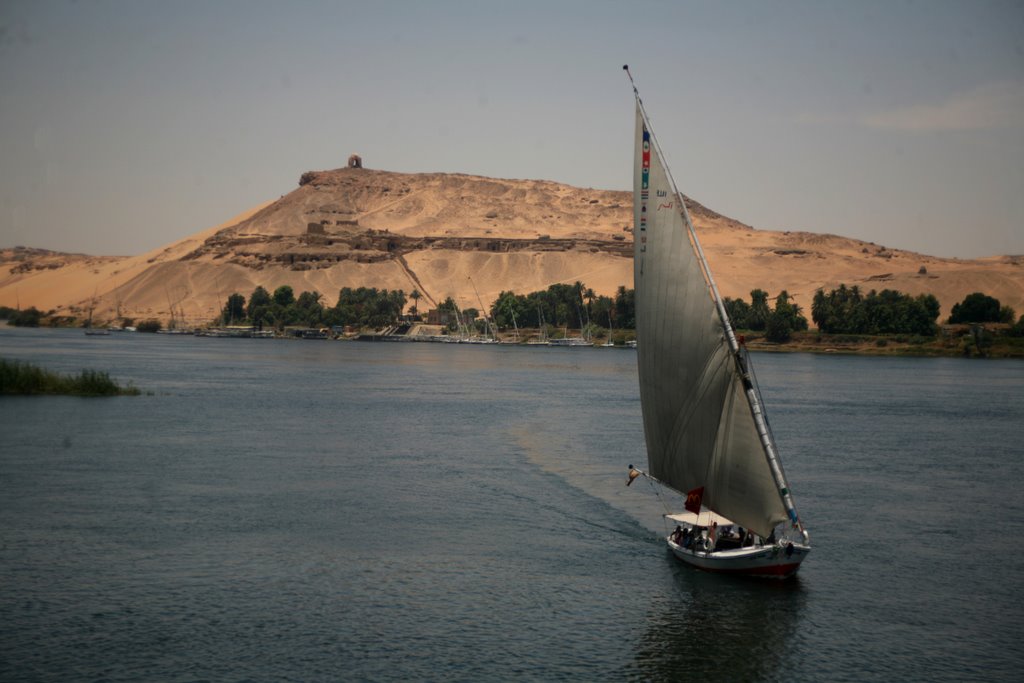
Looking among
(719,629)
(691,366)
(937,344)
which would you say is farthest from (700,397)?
(937,344)

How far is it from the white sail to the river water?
313 centimetres

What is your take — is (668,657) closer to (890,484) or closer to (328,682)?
(328,682)

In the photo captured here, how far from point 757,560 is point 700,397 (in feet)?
17.7

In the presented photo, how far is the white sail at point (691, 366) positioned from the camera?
33031mm

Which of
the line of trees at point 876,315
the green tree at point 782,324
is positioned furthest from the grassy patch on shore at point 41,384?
the line of trees at point 876,315

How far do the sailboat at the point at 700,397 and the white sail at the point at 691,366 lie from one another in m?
0.03

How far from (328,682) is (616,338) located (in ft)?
568

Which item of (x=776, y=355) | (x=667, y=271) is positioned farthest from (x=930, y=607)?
(x=776, y=355)

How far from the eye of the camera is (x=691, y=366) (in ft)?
113

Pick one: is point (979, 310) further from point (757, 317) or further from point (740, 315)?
point (740, 315)

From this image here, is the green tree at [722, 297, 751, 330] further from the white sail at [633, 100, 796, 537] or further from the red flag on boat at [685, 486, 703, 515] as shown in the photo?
the red flag on boat at [685, 486, 703, 515]

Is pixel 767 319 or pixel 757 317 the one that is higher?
pixel 757 317

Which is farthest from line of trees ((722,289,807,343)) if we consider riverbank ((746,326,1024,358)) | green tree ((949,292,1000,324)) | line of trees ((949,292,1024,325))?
green tree ((949,292,1000,324))

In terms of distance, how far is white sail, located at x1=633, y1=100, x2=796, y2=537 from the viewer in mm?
33031
